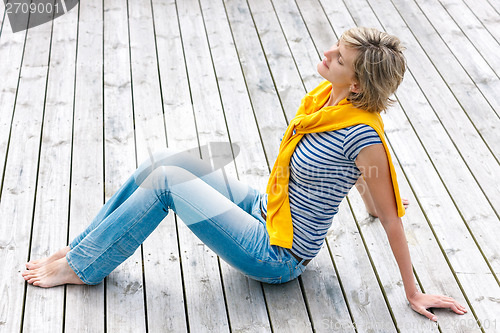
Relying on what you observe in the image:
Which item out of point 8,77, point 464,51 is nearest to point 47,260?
point 8,77

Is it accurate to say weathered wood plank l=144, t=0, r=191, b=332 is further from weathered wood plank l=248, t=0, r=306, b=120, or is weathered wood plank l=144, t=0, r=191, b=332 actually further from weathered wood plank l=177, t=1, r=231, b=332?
weathered wood plank l=248, t=0, r=306, b=120

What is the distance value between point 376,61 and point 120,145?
4.70 ft

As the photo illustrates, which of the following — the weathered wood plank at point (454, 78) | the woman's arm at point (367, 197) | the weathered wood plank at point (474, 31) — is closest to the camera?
the woman's arm at point (367, 197)

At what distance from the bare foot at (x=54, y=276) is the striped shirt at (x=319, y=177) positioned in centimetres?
75

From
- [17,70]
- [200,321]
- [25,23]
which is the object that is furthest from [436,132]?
[25,23]

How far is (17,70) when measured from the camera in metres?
3.24

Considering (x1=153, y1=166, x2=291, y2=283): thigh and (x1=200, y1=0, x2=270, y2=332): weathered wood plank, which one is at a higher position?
(x1=153, y1=166, x2=291, y2=283): thigh

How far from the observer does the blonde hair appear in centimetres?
168

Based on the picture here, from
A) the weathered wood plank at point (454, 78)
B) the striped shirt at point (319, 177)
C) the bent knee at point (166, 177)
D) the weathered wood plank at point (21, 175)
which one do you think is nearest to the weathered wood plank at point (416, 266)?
the striped shirt at point (319, 177)

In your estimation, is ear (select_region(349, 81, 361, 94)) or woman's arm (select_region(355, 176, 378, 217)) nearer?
ear (select_region(349, 81, 361, 94))

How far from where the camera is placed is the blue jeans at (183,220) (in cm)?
190

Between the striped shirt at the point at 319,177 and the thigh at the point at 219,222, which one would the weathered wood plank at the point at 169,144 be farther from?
the striped shirt at the point at 319,177

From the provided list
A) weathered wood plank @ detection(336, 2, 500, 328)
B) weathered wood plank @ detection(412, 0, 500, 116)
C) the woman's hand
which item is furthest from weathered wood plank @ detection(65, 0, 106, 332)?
weathered wood plank @ detection(412, 0, 500, 116)

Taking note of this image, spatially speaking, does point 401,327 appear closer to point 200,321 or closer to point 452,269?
point 452,269
